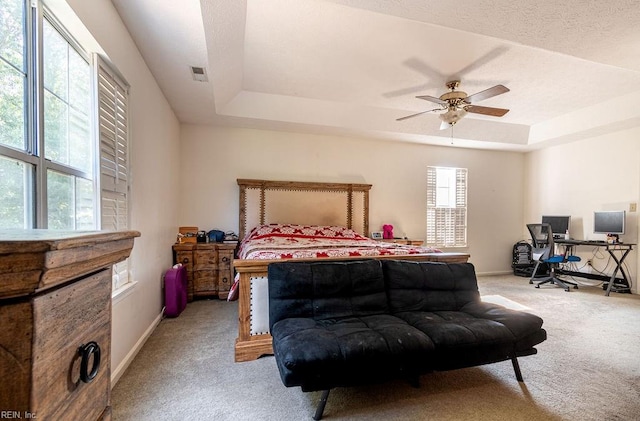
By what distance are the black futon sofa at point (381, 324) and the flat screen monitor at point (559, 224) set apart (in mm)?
3878

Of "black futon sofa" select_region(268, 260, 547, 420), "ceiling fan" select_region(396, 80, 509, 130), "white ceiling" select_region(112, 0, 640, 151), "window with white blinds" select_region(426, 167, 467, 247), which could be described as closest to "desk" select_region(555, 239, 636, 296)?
"window with white blinds" select_region(426, 167, 467, 247)

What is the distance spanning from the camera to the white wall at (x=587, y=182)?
14.4 feet

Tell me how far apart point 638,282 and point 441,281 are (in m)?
4.30

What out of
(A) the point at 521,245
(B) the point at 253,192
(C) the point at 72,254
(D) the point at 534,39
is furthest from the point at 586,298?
(C) the point at 72,254

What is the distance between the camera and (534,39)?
217 cm

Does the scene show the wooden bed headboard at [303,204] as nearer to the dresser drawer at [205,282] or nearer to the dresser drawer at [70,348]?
the dresser drawer at [205,282]

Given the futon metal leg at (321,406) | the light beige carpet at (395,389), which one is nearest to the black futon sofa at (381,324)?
the futon metal leg at (321,406)

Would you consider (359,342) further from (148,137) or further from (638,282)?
(638,282)

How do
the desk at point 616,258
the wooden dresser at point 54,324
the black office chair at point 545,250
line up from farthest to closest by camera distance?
the black office chair at point 545,250 → the desk at point 616,258 → the wooden dresser at point 54,324

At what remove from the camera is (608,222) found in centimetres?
446

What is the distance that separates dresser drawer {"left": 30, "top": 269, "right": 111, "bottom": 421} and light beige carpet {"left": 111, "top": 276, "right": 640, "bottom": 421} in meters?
1.35

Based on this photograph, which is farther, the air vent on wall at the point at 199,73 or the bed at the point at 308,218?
the bed at the point at 308,218

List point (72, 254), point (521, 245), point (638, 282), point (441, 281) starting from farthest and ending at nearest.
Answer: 1. point (521, 245)
2. point (638, 282)
3. point (441, 281)
4. point (72, 254)

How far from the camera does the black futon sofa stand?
5.05 feet
